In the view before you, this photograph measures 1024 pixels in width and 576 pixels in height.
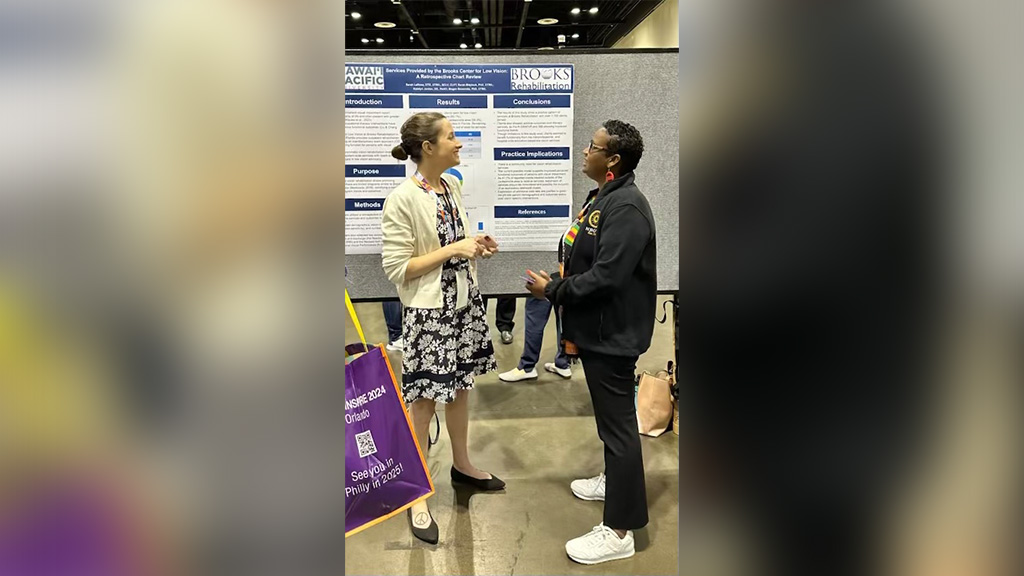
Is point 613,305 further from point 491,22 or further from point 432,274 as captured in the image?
point 491,22

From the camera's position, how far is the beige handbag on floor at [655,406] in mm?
3076

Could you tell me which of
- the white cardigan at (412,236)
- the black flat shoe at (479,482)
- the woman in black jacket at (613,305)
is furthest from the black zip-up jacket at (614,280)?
the black flat shoe at (479,482)

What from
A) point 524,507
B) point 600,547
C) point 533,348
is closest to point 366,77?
point 524,507

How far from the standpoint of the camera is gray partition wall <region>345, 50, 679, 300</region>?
249cm

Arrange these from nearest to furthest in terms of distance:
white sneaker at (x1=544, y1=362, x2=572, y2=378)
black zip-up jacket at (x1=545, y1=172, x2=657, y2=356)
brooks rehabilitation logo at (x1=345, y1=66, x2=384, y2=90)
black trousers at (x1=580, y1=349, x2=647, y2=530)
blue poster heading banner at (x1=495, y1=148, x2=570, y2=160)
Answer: black zip-up jacket at (x1=545, y1=172, x2=657, y2=356), black trousers at (x1=580, y1=349, x2=647, y2=530), brooks rehabilitation logo at (x1=345, y1=66, x2=384, y2=90), blue poster heading banner at (x1=495, y1=148, x2=570, y2=160), white sneaker at (x1=544, y1=362, x2=572, y2=378)

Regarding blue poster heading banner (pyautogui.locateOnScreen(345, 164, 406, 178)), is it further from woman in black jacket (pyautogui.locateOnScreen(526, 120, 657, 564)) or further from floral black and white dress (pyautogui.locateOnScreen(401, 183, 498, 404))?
woman in black jacket (pyautogui.locateOnScreen(526, 120, 657, 564))

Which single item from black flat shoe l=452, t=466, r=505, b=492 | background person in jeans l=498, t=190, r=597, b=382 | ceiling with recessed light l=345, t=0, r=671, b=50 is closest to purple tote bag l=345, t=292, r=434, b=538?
black flat shoe l=452, t=466, r=505, b=492

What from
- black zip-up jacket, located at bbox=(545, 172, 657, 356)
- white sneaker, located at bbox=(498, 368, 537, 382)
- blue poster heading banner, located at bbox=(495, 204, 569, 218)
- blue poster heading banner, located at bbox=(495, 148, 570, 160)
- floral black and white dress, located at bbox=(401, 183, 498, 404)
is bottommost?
white sneaker, located at bbox=(498, 368, 537, 382)

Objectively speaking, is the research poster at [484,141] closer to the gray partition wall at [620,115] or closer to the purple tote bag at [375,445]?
the gray partition wall at [620,115]

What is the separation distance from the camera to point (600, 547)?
2.08m

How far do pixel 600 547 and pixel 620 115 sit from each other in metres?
1.64

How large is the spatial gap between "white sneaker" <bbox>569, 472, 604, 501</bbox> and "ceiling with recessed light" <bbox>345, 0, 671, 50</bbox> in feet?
17.6
